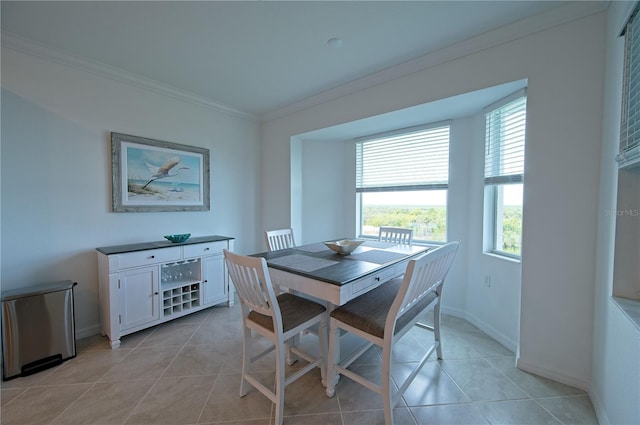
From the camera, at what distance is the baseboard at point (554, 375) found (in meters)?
1.68

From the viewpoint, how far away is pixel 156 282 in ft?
8.03

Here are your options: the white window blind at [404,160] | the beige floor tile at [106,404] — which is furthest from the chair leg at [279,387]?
the white window blind at [404,160]

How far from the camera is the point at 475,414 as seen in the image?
1.49 metres

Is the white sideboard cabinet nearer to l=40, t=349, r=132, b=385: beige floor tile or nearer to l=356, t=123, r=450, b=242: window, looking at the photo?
l=40, t=349, r=132, b=385: beige floor tile

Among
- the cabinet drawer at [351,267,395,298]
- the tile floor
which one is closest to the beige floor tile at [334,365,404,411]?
the tile floor

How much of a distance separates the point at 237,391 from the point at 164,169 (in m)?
2.49

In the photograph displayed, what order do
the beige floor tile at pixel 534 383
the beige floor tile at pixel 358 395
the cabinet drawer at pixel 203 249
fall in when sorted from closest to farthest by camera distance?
the beige floor tile at pixel 358 395
the beige floor tile at pixel 534 383
the cabinet drawer at pixel 203 249

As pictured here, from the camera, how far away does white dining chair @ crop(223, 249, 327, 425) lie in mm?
1385

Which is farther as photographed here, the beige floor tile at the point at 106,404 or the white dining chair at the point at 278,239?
the white dining chair at the point at 278,239

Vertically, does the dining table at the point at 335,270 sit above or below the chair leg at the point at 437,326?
above

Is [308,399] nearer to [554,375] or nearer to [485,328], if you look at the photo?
[554,375]

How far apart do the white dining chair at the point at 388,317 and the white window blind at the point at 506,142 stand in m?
1.18

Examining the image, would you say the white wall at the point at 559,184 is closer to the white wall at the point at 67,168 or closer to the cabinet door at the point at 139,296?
the cabinet door at the point at 139,296

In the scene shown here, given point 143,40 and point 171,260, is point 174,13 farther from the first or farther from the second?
point 171,260
